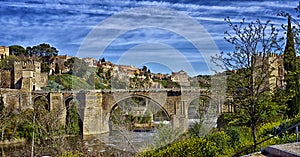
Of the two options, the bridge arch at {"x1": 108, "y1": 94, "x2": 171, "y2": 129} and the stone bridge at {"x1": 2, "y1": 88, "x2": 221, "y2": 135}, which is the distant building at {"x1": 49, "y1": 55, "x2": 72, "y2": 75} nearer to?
the stone bridge at {"x1": 2, "y1": 88, "x2": 221, "y2": 135}

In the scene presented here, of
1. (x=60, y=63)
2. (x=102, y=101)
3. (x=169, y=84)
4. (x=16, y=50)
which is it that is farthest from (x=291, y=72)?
(x=16, y=50)

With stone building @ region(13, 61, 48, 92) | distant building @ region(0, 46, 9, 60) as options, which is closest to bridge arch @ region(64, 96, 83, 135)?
stone building @ region(13, 61, 48, 92)

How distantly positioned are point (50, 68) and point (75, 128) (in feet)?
73.2

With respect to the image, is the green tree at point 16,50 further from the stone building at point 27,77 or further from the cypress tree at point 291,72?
the cypress tree at point 291,72

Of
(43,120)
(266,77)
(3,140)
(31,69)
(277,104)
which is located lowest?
(3,140)

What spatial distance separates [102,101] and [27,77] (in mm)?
9826

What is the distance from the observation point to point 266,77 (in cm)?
693

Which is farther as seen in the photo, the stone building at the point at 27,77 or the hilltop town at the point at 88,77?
the stone building at the point at 27,77

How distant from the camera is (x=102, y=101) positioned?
29.4m

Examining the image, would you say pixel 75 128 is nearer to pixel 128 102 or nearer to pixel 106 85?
pixel 128 102

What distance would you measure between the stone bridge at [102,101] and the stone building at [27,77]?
366cm

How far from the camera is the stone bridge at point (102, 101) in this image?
91.6ft

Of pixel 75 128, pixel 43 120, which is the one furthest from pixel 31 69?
pixel 43 120

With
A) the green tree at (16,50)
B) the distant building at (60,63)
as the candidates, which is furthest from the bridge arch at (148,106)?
the green tree at (16,50)
